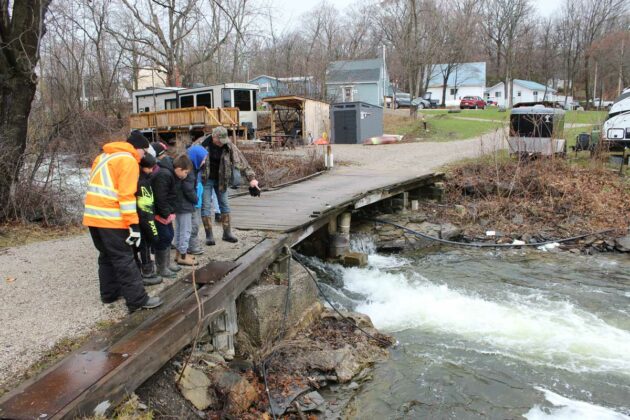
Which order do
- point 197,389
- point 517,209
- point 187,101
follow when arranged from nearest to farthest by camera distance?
1. point 197,389
2. point 517,209
3. point 187,101

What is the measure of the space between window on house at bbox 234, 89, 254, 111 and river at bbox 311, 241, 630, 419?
1688 cm

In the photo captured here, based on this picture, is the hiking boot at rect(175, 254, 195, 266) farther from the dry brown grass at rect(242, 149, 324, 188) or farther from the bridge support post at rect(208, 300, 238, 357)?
the dry brown grass at rect(242, 149, 324, 188)

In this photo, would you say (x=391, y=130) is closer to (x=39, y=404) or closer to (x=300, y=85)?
(x=300, y=85)

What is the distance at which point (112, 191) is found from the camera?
4.59 metres

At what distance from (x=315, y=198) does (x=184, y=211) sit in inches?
217

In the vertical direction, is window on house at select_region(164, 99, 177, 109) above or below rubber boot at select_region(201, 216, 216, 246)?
above

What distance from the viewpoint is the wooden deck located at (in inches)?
351

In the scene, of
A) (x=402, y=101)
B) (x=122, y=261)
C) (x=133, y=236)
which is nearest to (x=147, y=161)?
(x=133, y=236)

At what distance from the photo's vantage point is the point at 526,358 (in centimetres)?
641

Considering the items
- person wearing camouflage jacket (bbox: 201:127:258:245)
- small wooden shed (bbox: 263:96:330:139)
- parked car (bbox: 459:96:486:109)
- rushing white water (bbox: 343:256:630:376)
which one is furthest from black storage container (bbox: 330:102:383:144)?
parked car (bbox: 459:96:486:109)

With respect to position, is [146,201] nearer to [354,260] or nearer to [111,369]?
[111,369]

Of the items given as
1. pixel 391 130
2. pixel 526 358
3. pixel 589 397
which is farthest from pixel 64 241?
pixel 391 130

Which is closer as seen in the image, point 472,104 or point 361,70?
point 361,70

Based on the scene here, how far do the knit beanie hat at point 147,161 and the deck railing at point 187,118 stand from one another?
15.0 m
